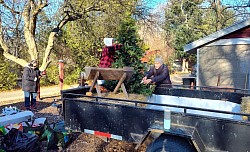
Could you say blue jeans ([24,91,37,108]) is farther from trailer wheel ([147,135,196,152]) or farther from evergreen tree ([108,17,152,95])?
trailer wheel ([147,135,196,152])

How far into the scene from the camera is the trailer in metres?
2.31

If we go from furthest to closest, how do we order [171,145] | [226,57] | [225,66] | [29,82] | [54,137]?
[225,66] < [226,57] < [29,82] < [54,137] < [171,145]

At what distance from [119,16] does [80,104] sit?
6.78 meters

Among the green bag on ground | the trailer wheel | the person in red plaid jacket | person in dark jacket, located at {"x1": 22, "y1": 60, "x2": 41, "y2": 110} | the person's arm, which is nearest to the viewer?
the trailer wheel

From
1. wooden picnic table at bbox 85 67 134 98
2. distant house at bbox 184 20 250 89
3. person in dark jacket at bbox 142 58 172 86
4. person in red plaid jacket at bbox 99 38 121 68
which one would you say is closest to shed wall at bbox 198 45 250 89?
distant house at bbox 184 20 250 89

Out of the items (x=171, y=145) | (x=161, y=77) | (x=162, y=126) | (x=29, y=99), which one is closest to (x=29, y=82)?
(x=29, y=99)

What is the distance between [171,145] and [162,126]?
238 millimetres

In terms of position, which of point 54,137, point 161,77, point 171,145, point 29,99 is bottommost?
point 54,137

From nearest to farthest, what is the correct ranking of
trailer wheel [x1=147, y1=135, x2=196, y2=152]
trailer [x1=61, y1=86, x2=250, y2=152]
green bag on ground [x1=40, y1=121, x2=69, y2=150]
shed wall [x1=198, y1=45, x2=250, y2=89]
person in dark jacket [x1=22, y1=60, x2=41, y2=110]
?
trailer [x1=61, y1=86, x2=250, y2=152] < trailer wheel [x1=147, y1=135, x2=196, y2=152] < green bag on ground [x1=40, y1=121, x2=69, y2=150] < person in dark jacket [x1=22, y1=60, x2=41, y2=110] < shed wall [x1=198, y1=45, x2=250, y2=89]

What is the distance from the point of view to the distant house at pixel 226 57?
29.3 feet

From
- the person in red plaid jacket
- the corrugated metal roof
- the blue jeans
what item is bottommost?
the blue jeans

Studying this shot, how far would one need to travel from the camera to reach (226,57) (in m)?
9.48

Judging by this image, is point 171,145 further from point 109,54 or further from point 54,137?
point 109,54

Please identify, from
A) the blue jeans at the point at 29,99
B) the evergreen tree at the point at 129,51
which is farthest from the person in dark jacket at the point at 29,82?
the evergreen tree at the point at 129,51
